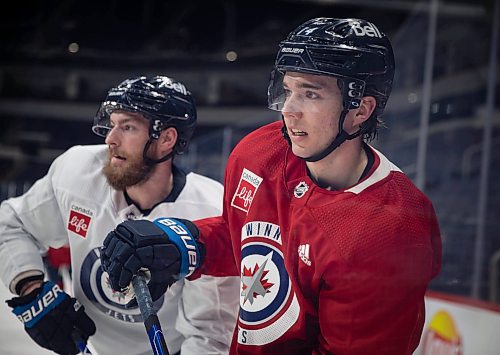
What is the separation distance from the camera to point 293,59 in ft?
3.70

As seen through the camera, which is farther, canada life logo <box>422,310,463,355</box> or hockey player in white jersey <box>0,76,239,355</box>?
canada life logo <box>422,310,463,355</box>

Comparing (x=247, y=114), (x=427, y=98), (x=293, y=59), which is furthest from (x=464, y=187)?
(x=293, y=59)

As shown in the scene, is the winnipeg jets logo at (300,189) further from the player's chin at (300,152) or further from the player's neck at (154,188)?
the player's neck at (154,188)

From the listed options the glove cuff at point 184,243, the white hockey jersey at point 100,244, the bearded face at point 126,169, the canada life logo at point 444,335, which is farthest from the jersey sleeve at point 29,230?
the canada life logo at point 444,335

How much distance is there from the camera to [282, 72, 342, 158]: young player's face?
3.64 feet

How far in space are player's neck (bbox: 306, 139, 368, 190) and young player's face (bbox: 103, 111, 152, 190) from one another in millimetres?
353

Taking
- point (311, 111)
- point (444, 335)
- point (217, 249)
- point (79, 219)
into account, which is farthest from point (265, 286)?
point (444, 335)

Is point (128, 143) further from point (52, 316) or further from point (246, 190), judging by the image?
point (52, 316)

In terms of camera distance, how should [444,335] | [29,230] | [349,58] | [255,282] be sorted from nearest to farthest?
[349,58] < [255,282] < [29,230] < [444,335]

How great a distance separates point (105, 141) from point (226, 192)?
0.76 ft

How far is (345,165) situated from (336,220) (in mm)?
80

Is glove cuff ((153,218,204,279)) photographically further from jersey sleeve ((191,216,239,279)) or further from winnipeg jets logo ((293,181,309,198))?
winnipeg jets logo ((293,181,309,198))

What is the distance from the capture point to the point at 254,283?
1.20 meters

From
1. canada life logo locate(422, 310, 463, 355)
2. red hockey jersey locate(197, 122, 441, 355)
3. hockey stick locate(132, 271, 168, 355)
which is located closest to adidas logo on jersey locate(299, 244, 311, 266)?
red hockey jersey locate(197, 122, 441, 355)
